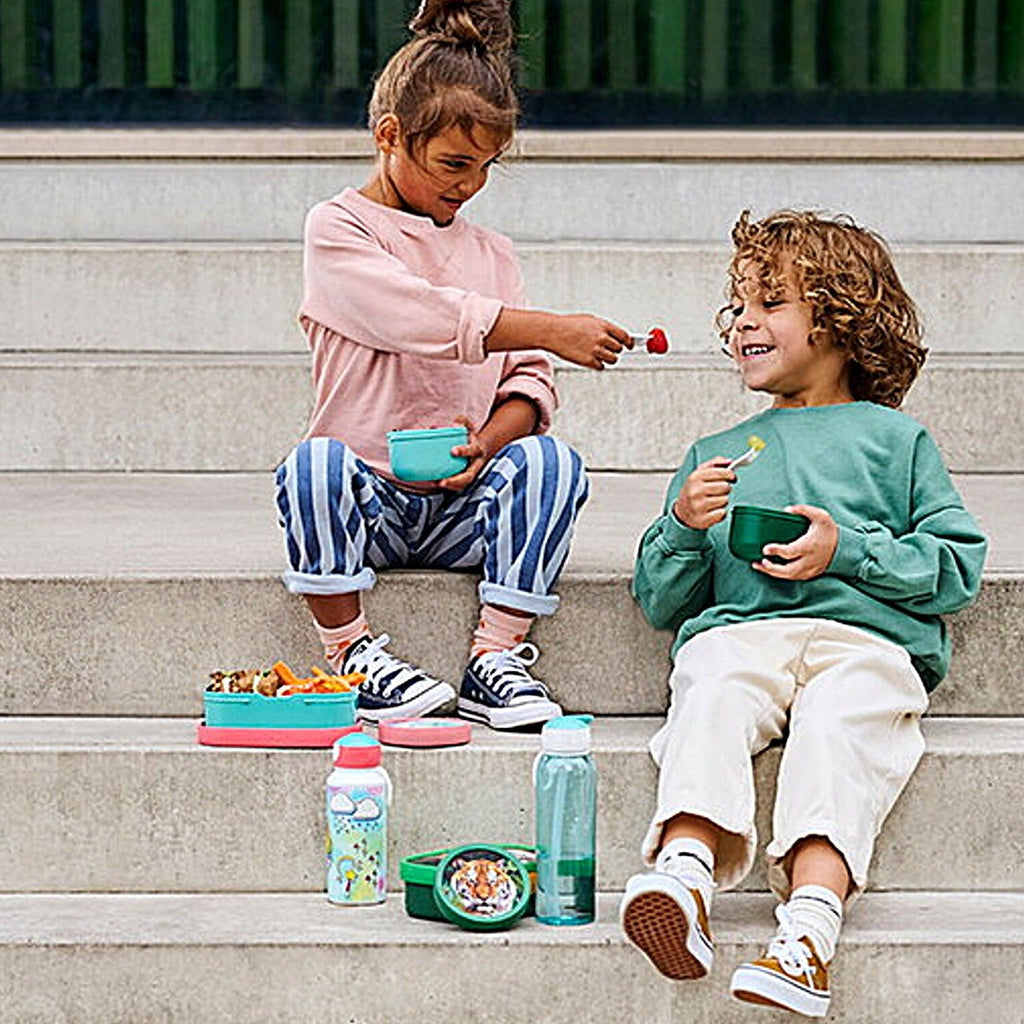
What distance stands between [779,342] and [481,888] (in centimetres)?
89

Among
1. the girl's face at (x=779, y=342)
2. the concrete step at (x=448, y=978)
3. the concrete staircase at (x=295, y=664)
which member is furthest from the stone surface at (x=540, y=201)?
the concrete step at (x=448, y=978)

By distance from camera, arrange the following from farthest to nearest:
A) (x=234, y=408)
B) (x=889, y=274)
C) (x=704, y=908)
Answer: (x=234, y=408) → (x=889, y=274) → (x=704, y=908)

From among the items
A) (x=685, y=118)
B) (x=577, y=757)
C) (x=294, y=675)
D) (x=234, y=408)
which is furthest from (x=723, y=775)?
(x=685, y=118)

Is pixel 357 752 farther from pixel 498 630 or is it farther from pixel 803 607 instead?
pixel 803 607

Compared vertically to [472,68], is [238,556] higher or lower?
lower

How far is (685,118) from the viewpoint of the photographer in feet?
19.8

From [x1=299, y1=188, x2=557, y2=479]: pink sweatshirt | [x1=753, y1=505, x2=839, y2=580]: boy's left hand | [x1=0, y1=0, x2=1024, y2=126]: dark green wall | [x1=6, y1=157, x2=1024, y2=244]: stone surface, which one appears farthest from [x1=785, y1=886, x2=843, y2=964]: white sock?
[x1=0, y1=0, x2=1024, y2=126]: dark green wall

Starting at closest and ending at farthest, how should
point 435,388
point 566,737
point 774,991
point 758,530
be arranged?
point 774,991, point 566,737, point 758,530, point 435,388

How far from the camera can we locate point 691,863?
2.93 meters

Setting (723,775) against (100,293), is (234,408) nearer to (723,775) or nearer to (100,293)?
(100,293)

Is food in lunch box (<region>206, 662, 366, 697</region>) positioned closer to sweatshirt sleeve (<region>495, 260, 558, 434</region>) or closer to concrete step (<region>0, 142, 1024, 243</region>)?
sweatshirt sleeve (<region>495, 260, 558, 434</region>)

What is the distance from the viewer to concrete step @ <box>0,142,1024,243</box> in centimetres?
558

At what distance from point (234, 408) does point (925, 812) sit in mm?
1990

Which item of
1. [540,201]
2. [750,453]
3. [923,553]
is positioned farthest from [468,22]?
[540,201]
